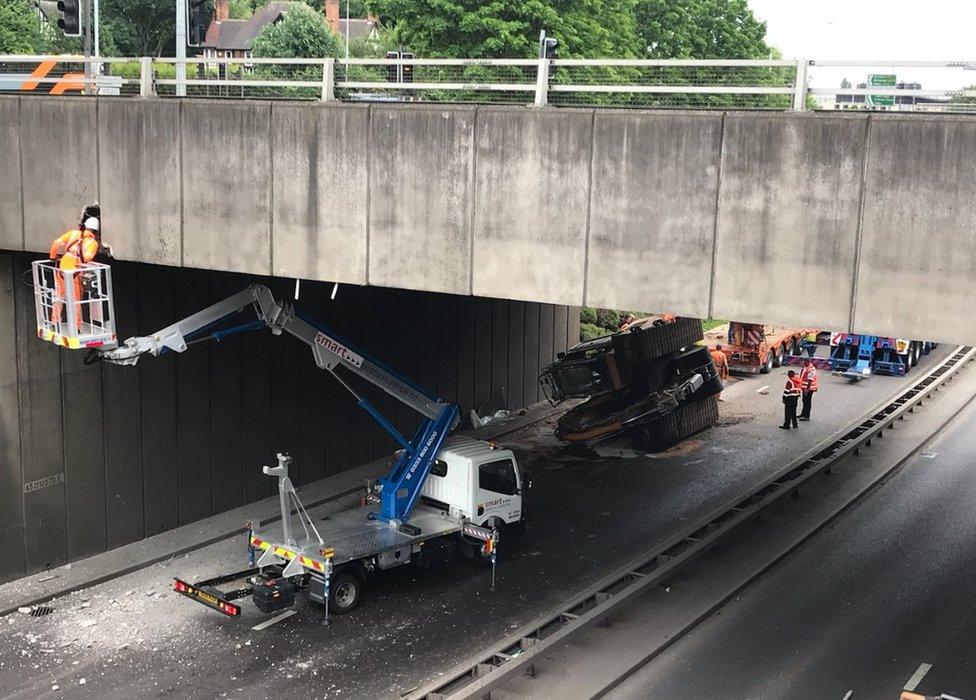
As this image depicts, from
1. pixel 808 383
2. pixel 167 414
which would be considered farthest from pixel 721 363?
pixel 167 414

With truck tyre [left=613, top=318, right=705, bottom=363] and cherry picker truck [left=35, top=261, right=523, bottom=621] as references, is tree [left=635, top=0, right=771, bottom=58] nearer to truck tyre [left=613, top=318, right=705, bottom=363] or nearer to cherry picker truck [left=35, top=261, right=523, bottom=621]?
truck tyre [left=613, top=318, right=705, bottom=363]

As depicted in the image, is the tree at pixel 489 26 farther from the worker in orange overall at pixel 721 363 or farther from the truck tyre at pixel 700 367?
the truck tyre at pixel 700 367

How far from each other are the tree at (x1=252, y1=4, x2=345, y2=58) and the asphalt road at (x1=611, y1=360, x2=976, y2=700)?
42285 mm

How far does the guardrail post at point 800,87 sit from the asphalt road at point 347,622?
784 cm

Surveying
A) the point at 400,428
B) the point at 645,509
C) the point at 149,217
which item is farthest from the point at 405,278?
the point at 400,428

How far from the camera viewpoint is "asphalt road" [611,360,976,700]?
1325 cm

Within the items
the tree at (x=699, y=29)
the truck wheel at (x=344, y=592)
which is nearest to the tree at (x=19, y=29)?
the tree at (x=699, y=29)

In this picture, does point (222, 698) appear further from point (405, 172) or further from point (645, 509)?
point (645, 509)

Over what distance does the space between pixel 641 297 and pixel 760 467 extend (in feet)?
38.6

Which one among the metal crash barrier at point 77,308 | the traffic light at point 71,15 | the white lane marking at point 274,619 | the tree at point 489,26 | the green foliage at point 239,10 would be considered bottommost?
the white lane marking at point 274,619

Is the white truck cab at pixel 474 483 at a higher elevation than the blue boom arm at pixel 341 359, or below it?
below

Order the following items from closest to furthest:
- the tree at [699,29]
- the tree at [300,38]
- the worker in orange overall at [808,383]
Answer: the worker in orange overall at [808,383], the tree at [300,38], the tree at [699,29]

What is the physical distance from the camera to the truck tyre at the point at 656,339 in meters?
24.1

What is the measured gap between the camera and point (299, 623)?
1516 cm
